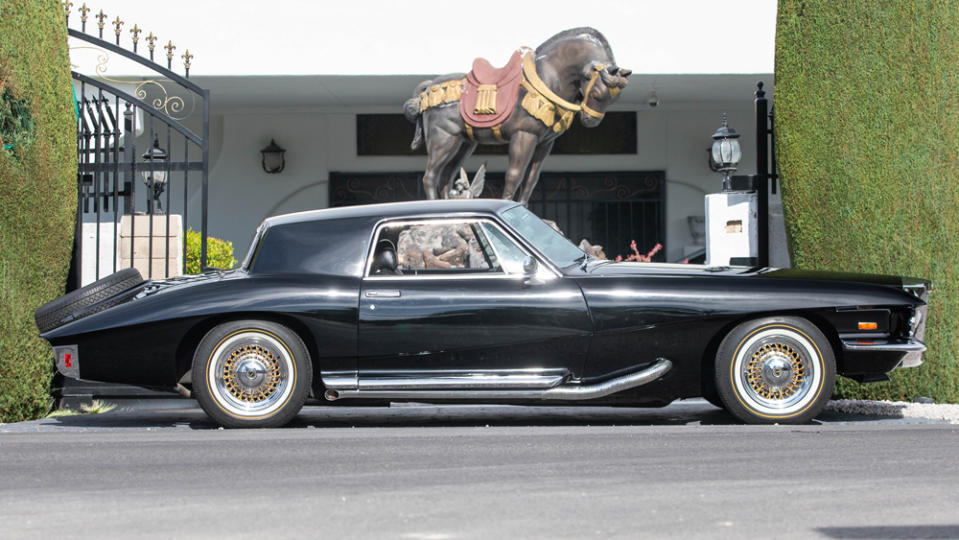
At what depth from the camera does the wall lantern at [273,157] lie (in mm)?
19900

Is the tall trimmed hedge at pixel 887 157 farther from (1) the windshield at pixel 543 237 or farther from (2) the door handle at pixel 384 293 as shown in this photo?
(2) the door handle at pixel 384 293

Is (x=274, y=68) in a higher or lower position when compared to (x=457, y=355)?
higher

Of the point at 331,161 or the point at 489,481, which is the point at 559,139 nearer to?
the point at 331,161

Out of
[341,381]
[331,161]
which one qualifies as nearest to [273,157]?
[331,161]

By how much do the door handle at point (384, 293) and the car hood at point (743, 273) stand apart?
113cm

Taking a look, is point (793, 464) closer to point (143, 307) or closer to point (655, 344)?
point (655, 344)

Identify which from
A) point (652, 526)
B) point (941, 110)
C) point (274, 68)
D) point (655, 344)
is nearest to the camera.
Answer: point (652, 526)

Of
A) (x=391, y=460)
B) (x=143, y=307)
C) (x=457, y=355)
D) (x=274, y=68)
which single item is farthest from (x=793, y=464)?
(x=274, y=68)

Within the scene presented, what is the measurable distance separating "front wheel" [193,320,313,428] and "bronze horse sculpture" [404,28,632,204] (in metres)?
4.88

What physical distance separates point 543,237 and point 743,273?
1.23 meters

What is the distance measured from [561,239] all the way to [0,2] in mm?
3906

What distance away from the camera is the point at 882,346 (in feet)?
21.1

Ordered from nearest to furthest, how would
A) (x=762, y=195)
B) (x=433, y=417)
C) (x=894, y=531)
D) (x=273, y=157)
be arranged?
(x=894, y=531), (x=433, y=417), (x=762, y=195), (x=273, y=157)

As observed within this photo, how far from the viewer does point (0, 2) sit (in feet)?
23.8
